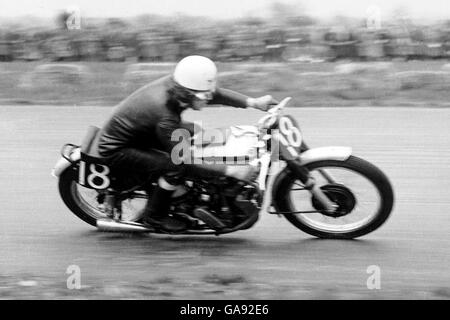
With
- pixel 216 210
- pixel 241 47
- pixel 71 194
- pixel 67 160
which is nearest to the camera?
pixel 216 210

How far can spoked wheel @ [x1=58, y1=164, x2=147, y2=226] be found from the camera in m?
6.41

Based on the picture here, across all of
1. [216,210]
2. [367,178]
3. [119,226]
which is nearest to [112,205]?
[119,226]

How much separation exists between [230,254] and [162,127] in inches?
40.6

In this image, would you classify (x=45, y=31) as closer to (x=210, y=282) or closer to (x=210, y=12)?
(x=210, y=12)

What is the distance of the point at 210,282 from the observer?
559cm

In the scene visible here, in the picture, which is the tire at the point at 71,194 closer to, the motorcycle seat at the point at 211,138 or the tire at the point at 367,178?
the motorcycle seat at the point at 211,138

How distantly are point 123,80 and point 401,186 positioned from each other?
5.16m

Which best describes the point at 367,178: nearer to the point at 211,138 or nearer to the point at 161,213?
the point at 211,138

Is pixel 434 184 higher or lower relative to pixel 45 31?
lower

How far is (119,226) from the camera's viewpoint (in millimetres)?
6398

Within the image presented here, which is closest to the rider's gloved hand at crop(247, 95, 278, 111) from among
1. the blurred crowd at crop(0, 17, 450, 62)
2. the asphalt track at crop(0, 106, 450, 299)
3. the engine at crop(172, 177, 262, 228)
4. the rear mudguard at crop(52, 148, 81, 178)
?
the engine at crop(172, 177, 262, 228)

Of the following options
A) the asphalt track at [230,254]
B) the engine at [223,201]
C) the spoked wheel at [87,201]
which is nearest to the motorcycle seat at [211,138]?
the engine at [223,201]

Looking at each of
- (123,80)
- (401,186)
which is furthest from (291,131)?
(123,80)

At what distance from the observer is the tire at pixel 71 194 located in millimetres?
6398
